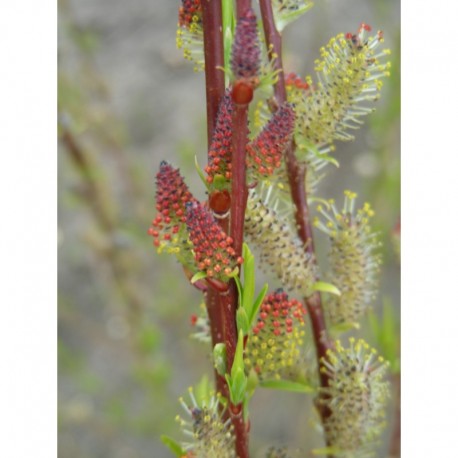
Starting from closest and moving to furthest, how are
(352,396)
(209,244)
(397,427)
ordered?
(209,244) < (352,396) < (397,427)

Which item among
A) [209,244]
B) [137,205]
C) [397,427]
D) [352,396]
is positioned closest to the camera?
[209,244]

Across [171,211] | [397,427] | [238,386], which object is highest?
[171,211]

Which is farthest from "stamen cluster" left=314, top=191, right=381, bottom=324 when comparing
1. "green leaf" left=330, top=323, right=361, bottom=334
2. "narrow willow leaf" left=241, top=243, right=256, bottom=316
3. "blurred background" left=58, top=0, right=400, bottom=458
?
"blurred background" left=58, top=0, right=400, bottom=458

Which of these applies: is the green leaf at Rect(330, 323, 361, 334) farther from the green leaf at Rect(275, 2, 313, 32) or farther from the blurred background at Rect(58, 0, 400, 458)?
the blurred background at Rect(58, 0, 400, 458)

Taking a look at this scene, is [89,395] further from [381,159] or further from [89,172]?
[381,159]

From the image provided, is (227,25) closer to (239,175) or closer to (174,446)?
(239,175)

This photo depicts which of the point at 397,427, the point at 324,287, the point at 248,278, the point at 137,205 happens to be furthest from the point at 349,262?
the point at 137,205

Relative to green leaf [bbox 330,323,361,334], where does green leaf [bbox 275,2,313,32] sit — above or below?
above
